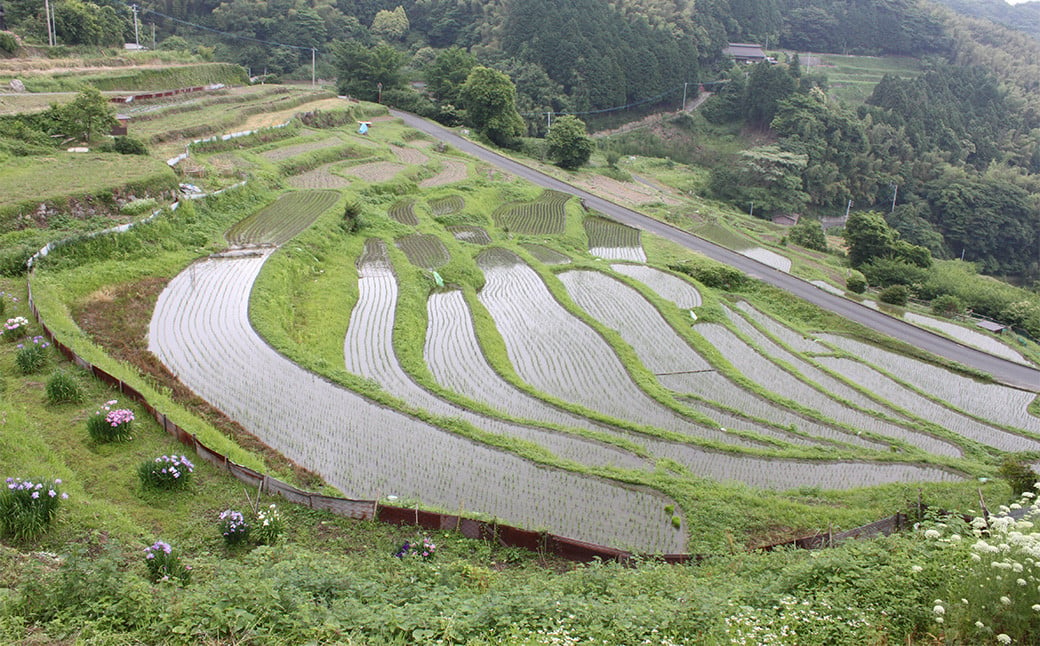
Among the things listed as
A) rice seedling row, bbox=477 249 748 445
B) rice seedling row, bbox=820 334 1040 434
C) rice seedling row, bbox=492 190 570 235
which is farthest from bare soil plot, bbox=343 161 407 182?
rice seedling row, bbox=820 334 1040 434

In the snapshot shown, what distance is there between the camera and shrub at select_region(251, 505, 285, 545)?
10833mm

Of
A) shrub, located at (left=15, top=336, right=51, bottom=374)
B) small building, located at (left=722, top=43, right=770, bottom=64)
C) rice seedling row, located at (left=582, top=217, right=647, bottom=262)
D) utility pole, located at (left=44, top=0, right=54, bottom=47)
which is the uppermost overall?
small building, located at (left=722, top=43, right=770, bottom=64)

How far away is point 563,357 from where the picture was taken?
21.8 meters

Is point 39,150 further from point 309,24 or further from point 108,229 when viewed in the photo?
point 309,24

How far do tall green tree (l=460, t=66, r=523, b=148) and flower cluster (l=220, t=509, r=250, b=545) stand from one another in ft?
158

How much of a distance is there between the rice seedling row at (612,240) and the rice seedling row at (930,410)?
11569 millimetres

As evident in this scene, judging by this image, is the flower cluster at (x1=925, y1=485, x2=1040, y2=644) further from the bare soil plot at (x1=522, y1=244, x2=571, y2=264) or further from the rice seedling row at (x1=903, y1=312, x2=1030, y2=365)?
the bare soil plot at (x1=522, y1=244, x2=571, y2=264)

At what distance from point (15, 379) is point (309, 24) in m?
71.7

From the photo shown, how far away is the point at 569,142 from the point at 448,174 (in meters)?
13.5

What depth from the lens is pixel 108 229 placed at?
2244 cm

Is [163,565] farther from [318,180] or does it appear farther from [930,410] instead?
[318,180]

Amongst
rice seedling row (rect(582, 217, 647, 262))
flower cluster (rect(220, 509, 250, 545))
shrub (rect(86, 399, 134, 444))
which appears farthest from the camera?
rice seedling row (rect(582, 217, 647, 262))

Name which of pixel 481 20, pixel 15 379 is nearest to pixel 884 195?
pixel 481 20

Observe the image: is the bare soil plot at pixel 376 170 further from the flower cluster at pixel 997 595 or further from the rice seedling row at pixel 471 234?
the flower cluster at pixel 997 595
